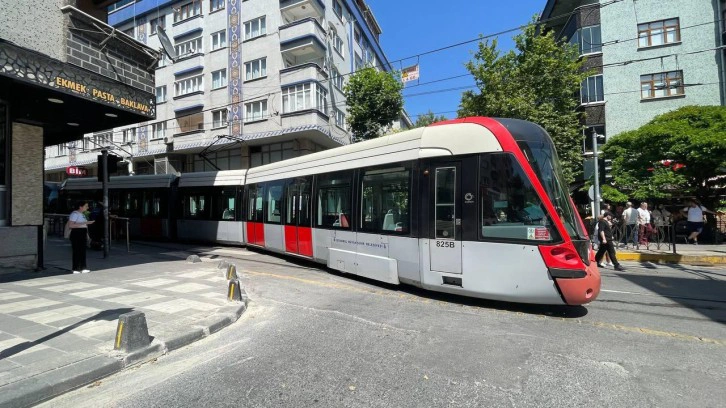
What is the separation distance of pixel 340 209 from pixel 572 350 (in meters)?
5.45

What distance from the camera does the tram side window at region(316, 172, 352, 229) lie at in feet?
28.5

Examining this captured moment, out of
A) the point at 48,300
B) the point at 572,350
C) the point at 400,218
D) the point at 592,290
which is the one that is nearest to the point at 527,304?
the point at 592,290

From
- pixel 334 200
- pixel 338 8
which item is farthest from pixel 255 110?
pixel 334 200

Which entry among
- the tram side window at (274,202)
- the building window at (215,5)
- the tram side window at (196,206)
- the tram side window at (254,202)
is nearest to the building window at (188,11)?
the building window at (215,5)

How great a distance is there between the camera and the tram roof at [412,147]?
6.25m

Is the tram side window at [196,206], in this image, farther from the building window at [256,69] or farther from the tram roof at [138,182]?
the building window at [256,69]

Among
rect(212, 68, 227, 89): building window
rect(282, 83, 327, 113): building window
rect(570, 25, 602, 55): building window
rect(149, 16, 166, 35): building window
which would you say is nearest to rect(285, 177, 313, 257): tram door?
rect(282, 83, 327, 113): building window

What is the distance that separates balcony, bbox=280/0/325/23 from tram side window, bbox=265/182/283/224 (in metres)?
17.8

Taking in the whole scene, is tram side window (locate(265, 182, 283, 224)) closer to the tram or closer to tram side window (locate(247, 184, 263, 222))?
tram side window (locate(247, 184, 263, 222))

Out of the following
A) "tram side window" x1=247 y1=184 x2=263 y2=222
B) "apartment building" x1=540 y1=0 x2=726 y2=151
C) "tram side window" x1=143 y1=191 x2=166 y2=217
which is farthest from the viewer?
"apartment building" x1=540 y1=0 x2=726 y2=151

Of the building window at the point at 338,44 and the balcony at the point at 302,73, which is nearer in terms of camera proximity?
the balcony at the point at 302,73

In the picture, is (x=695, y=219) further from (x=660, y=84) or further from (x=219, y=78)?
(x=219, y=78)

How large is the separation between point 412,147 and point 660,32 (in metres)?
25.5

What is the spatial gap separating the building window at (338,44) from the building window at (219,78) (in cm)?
803
